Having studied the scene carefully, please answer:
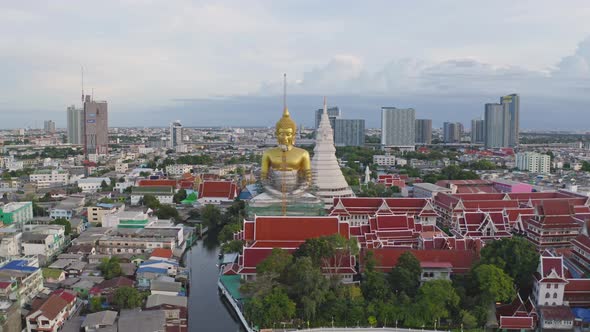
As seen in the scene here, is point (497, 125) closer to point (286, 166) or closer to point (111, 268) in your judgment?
point (286, 166)

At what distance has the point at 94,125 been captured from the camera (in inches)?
2995

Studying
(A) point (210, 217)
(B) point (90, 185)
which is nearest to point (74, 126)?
(B) point (90, 185)

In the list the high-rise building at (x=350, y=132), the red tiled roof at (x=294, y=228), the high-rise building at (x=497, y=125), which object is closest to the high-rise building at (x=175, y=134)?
the high-rise building at (x=350, y=132)

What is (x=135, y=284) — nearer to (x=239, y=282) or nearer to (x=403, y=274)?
(x=239, y=282)

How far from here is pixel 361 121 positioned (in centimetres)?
10344

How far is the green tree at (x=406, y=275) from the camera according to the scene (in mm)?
16594

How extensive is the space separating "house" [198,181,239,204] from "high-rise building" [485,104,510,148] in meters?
74.8

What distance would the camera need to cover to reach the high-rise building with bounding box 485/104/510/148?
97562 mm

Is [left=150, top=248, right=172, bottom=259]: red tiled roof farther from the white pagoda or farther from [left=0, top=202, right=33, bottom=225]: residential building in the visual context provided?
[left=0, top=202, right=33, bottom=225]: residential building

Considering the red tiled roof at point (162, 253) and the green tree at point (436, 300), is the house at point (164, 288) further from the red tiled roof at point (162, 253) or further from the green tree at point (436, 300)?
the green tree at point (436, 300)

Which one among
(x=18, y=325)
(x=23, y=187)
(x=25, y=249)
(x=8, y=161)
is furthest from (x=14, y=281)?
(x=8, y=161)

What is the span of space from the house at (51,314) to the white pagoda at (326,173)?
15.0 m

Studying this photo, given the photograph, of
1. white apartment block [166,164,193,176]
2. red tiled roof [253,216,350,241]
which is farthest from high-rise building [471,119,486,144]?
red tiled roof [253,216,350,241]

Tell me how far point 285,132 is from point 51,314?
49.0 feet
